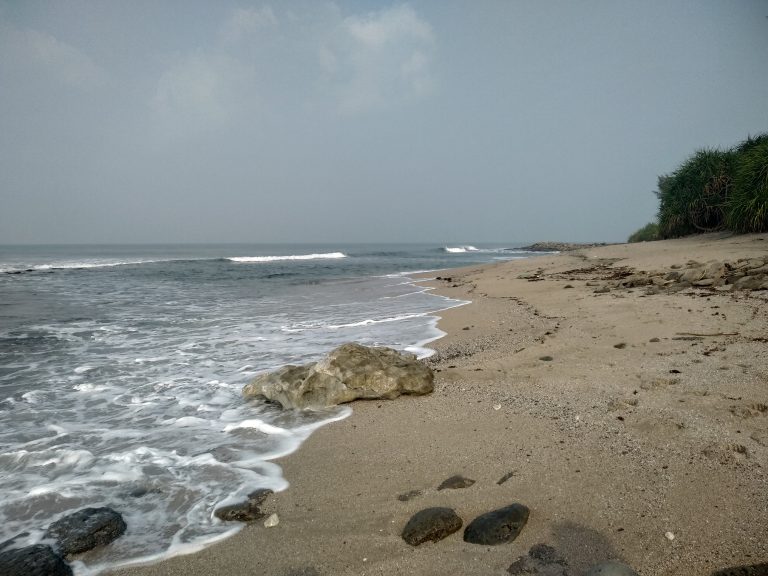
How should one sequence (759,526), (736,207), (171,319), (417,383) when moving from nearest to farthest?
(759,526)
(417,383)
(171,319)
(736,207)

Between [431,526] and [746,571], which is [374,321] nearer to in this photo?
[431,526]

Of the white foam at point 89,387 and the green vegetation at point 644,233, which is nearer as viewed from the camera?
the white foam at point 89,387

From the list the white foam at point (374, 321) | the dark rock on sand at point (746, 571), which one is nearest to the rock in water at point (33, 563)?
the dark rock on sand at point (746, 571)

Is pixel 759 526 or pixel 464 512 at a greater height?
pixel 759 526

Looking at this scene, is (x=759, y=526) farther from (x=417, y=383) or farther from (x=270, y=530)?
(x=417, y=383)

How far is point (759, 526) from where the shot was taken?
235 cm

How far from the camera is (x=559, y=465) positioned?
10.7 feet

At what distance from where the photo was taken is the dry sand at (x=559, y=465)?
244 cm

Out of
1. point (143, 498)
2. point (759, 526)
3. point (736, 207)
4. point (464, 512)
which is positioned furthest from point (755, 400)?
point (736, 207)

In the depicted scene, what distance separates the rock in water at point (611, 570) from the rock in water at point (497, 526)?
521 millimetres

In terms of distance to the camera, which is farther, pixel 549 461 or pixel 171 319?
pixel 171 319

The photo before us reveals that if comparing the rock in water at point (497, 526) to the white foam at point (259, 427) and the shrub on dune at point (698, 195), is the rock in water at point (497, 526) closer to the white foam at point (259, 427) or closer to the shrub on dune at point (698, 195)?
the white foam at point (259, 427)

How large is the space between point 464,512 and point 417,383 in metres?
2.41

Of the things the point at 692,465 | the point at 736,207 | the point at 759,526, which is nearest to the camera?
the point at 759,526
